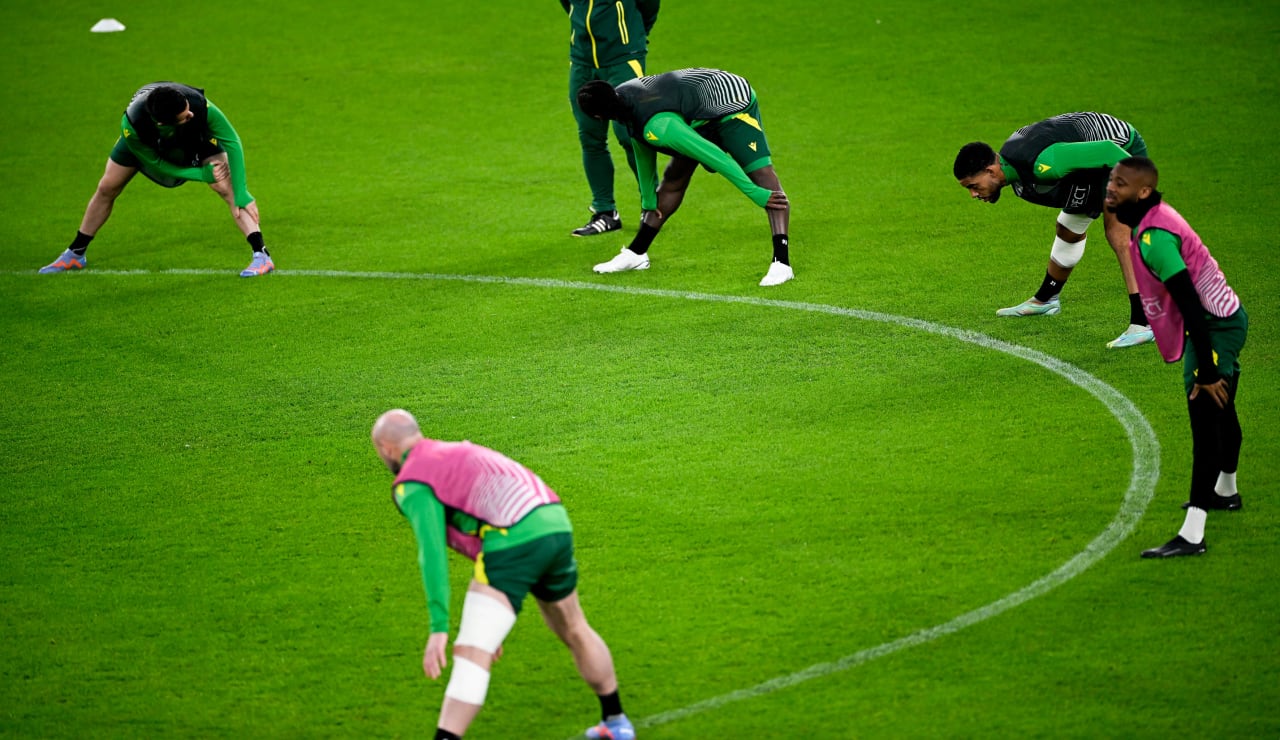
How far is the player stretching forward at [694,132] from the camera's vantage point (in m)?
10.5

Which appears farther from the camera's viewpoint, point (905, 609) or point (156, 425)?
point (156, 425)

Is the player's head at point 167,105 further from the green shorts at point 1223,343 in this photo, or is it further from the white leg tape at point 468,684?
the green shorts at point 1223,343

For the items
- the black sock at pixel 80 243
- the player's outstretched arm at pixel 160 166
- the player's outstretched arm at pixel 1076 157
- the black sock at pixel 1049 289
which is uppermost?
the player's outstretched arm at pixel 1076 157

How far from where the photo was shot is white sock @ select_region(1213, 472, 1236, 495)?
268 inches

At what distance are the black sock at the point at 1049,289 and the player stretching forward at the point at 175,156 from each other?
6.58 meters

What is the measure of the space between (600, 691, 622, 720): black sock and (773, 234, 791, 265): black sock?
6413 mm

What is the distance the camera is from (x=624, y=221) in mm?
13328

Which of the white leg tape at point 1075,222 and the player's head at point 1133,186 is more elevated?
the player's head at point 1133,186

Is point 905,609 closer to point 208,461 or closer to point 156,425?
point 208,461

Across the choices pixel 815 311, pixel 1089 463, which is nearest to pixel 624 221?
pixel 815 311

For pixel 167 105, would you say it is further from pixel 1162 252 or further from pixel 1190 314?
pixel 1190 314

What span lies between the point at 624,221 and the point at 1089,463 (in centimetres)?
663

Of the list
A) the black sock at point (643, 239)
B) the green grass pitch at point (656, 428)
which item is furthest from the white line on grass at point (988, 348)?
the black sock at point (643, 239)

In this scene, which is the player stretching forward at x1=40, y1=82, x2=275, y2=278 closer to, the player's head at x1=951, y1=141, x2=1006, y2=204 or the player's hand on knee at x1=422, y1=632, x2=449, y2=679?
the player's head at x1=951, y1=141, x2=1006, y2=204
